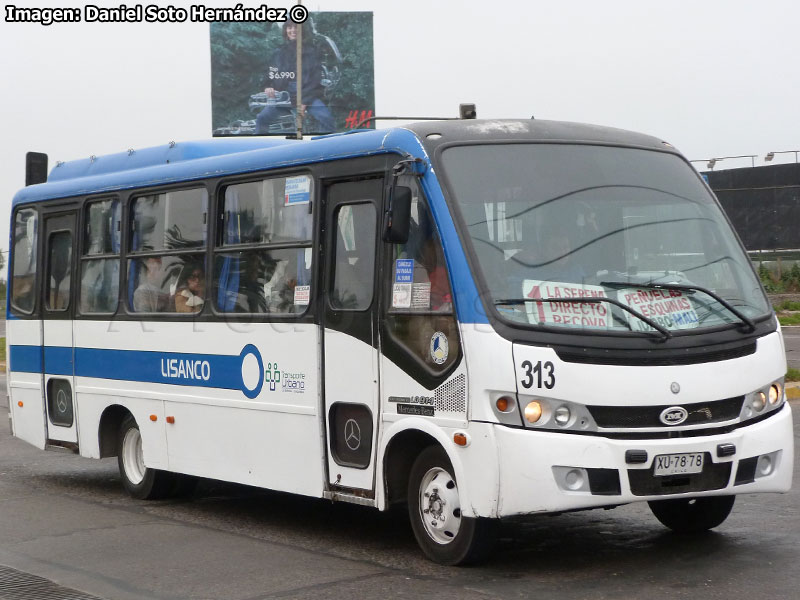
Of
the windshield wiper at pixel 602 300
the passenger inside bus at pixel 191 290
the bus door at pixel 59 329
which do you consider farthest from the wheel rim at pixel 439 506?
the bus door at pixel 59 329

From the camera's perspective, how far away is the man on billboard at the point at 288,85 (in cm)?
A: 5350

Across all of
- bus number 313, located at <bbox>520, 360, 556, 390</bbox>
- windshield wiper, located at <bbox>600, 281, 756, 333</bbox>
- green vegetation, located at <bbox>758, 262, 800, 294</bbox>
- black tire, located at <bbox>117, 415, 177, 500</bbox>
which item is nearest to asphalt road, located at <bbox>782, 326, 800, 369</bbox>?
green vegetation, located at <bbox>758, 262, 800, 294</bbox>

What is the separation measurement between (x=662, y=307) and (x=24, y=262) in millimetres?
7758

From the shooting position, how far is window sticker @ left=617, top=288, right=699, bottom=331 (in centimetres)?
752

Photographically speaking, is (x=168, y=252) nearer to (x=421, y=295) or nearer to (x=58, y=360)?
(x=58, y=360)

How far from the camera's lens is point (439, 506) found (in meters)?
7.77

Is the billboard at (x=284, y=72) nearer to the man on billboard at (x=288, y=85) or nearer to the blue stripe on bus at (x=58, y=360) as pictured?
the man on billboard at (x=288, y=85)

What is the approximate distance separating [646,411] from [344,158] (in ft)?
9.14

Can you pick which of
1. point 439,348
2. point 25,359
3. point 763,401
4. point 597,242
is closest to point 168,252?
point 25,359

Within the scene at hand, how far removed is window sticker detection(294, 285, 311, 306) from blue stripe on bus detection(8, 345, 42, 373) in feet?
14.7

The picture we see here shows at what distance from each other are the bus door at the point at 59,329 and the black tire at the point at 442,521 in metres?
5.22

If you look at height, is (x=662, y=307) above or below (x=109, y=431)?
above

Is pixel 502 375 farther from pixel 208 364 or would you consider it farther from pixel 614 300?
pixel 208 364

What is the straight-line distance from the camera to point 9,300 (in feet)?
43.6
